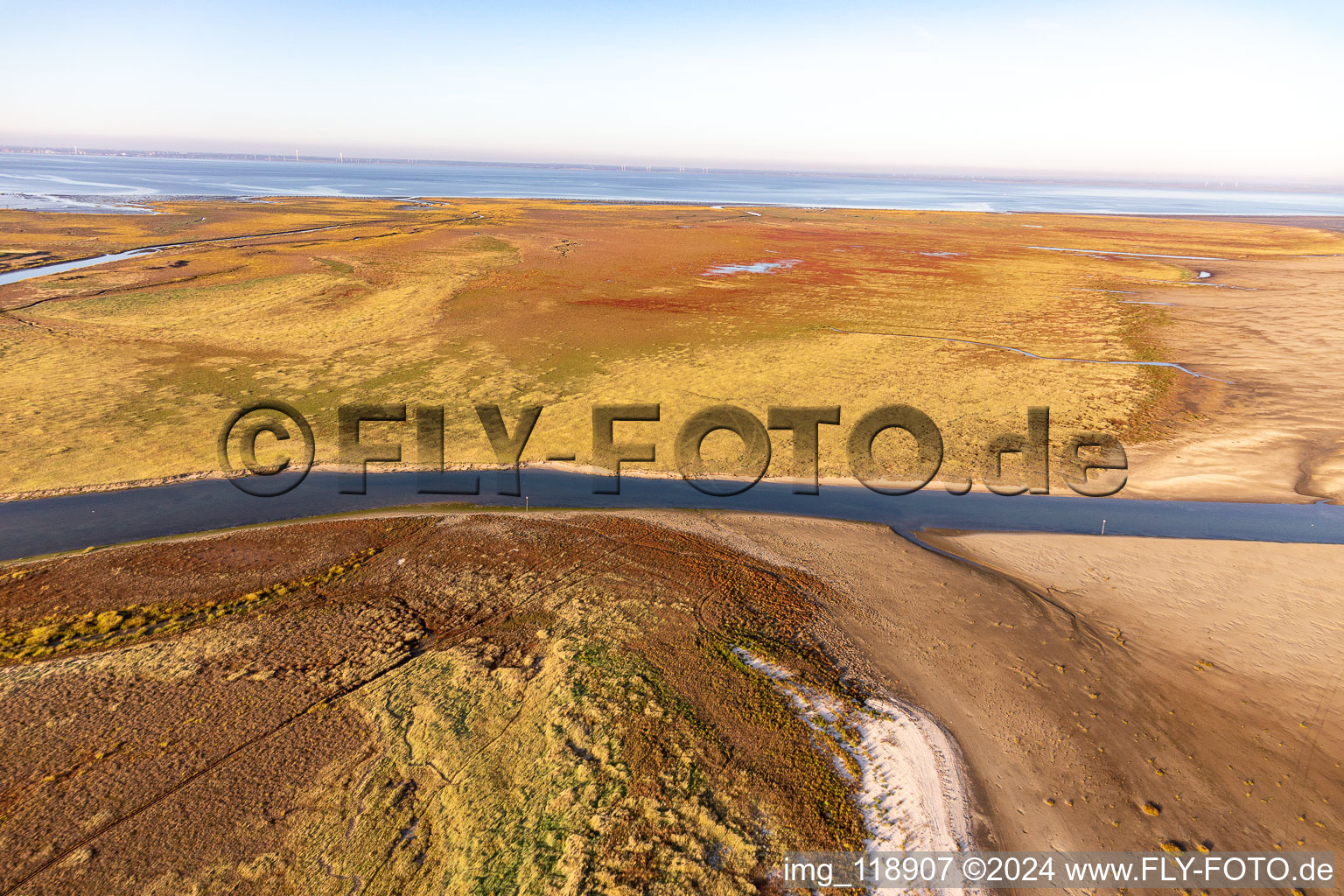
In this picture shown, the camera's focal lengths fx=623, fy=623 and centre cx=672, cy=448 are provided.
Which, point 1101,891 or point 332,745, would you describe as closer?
point 1101,891

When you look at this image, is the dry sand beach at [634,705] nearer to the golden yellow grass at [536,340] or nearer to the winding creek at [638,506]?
the winding creek at [638,506]

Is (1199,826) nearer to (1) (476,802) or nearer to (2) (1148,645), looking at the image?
(2) (1148,645)

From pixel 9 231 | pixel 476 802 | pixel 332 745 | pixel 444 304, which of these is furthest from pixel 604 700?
pixel 9 231

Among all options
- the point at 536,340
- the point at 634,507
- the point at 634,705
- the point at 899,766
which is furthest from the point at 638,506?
the point at 536,340

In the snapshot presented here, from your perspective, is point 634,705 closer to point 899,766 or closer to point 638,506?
point 899,766

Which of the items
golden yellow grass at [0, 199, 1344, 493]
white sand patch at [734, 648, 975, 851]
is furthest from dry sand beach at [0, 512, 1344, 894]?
golden yellow grass at [0, 199, 1344, 493]

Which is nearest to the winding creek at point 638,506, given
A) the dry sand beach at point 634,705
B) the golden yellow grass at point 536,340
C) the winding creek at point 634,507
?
the winding creek at point 634,507

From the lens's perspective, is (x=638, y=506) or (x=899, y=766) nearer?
(x=899, y=766)
